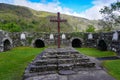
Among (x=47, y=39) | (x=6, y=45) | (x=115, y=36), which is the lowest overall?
(x=6, y=45)

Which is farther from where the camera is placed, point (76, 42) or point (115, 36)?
point (76, 42)

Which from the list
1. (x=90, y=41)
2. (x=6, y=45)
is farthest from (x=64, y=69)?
(x=90, y=41)

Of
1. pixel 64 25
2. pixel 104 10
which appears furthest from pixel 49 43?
pixel 64 25

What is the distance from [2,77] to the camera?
9.55 meters

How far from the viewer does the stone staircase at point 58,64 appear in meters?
9.47

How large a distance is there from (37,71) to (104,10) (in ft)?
76.7

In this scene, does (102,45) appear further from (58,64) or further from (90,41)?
(58,64)

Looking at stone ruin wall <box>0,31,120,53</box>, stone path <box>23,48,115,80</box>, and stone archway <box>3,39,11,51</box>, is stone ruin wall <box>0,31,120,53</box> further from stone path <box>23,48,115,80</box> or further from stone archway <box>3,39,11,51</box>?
stone path <box>23,48,115,80</box>

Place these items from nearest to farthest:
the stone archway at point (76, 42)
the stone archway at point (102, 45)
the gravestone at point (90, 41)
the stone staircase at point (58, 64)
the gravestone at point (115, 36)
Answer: the stone staircase at point (58, 64) → the gravestone at point (115, 36) → the stone archway at point (102, 45) → the gravestone at point (90, 41) → the stone archway at point (76, 42)

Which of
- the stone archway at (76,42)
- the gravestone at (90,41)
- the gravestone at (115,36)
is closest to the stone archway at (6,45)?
the stone archway at (76,42)

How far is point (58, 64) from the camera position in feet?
33.0

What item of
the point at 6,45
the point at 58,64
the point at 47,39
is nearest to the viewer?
the point at 58,64

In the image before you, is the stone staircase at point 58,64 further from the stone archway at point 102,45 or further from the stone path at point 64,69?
the stone archway at point 102,45

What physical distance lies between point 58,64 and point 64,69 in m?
0.53
